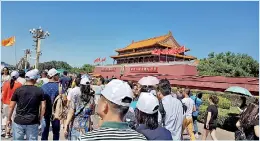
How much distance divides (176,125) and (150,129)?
1.10 m

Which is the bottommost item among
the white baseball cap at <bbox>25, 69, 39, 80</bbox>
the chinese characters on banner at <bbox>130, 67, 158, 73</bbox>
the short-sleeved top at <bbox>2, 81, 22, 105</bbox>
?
the short-sleeved top at <bbox>2, 81, 22, 105</bbox>

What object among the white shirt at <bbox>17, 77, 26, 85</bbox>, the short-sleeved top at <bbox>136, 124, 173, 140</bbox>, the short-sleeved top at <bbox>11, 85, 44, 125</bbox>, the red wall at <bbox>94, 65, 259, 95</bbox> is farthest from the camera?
the red wall at <bbox>94, 65, 259, 95</bbox>

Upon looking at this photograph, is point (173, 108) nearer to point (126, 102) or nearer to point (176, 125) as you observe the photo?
point (176, 125)

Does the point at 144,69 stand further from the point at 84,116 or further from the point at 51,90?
the point at 84,116

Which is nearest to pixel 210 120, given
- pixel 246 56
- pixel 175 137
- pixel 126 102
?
pixel 175 137

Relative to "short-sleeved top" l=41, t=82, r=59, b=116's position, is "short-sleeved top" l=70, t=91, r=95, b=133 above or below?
below

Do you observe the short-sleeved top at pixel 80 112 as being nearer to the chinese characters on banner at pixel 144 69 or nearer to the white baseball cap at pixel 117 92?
the white baseball cap at pixel 117 92

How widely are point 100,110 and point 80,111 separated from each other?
1980 millimetres

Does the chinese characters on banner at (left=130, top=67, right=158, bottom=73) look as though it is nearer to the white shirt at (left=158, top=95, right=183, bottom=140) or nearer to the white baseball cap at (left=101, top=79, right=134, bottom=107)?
the white shirt at (left=158, top=95, right=183, bottom=140)

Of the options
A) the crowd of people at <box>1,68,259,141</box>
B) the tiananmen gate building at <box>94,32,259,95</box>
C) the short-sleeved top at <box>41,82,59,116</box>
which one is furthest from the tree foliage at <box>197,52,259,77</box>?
the short-sleeved top at <box>41,82,59,116</box>

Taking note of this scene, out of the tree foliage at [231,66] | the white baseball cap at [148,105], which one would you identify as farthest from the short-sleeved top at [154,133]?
the tree foliage at [231,66]

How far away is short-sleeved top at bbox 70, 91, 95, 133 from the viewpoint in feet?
11.4

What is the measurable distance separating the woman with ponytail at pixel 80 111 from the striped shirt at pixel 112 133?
208cm

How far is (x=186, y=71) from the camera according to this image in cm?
2444
